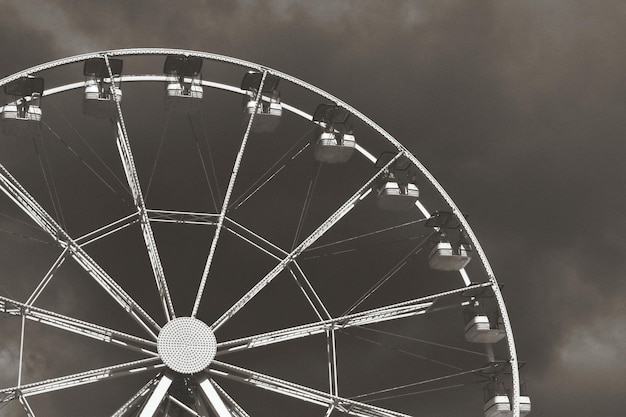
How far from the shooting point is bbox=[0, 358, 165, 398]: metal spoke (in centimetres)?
2130

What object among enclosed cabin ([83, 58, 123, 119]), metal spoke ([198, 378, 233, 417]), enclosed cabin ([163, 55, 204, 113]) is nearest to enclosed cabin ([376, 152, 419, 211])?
enclosed cabin ([163, 55, 204, 113])

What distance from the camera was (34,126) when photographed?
24.1 meters

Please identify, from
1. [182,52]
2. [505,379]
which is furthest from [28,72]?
[505,379]

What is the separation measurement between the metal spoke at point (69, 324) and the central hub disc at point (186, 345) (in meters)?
0.23

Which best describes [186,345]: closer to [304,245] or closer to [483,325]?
[304,245]

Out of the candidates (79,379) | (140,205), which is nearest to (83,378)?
(79,379)

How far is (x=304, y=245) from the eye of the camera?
2445cm

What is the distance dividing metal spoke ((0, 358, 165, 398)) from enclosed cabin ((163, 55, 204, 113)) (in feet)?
17.6

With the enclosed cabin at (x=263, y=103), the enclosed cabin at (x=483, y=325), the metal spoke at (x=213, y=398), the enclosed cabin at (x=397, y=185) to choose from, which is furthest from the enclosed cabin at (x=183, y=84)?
the enclosed cabin at (x=483, y=325)

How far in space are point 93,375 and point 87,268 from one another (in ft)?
7.05

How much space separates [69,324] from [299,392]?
4078mm

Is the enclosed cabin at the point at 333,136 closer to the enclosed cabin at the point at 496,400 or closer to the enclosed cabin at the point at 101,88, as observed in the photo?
the enclosed cabin at the point at 101,88

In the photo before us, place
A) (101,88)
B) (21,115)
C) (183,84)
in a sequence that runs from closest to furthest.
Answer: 1. (21,115)
2. (101,88)
3. (183,84)

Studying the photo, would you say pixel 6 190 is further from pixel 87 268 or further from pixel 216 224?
pixel 216 224
